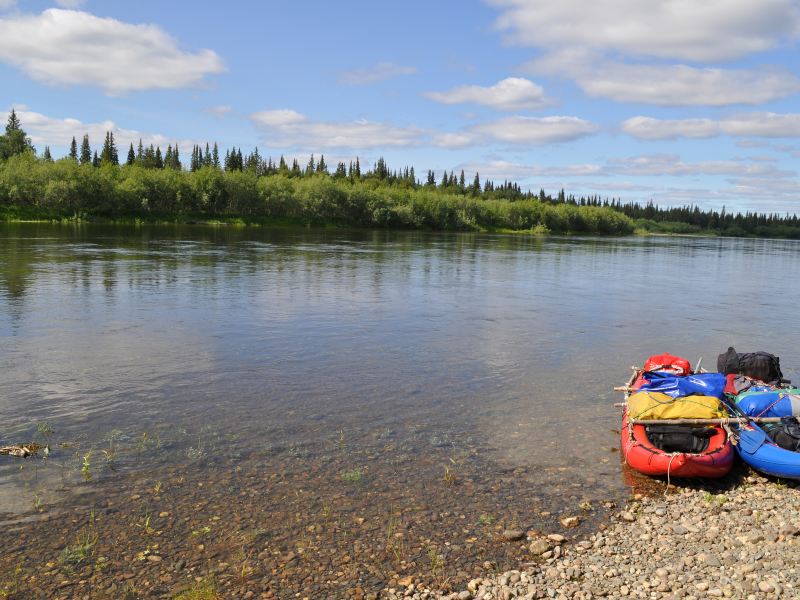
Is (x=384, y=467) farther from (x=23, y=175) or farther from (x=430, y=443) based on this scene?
(x=23, y=175)

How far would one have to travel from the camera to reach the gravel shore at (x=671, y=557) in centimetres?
855

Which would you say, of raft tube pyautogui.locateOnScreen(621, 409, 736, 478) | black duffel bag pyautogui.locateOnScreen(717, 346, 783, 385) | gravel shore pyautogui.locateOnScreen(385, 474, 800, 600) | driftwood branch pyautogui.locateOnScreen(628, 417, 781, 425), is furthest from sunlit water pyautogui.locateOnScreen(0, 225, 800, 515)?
black duffel bag pyautogui.locateOnScreen(717, 346, 783, 385)

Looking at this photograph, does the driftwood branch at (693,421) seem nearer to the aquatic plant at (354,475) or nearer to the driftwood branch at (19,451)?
the aquatic plant at (354,475)

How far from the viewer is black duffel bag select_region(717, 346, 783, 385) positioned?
57.8ft

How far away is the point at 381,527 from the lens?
1066 centimetres

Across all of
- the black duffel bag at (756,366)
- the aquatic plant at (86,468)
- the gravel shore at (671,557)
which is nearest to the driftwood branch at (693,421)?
the gravel shore at (671,557)

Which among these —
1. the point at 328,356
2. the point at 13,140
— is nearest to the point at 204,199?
the point at 13,140

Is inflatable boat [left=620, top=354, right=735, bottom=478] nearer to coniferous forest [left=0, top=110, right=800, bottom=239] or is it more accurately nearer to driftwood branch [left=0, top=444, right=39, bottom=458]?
driftwood branch [left=0, top=444, right=39, bottom=458]

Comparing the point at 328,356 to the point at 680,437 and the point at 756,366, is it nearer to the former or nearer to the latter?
the point at 680,437

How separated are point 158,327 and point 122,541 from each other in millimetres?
17061

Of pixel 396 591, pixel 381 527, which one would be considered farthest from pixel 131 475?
pixel 396 591

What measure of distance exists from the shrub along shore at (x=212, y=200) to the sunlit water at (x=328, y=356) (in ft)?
239

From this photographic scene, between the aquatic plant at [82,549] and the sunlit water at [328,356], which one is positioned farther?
the sunlit water at [328,356]

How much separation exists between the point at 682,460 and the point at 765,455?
189 cm
